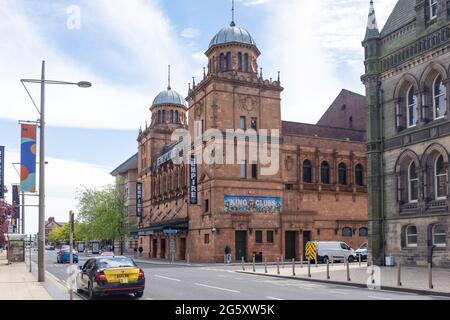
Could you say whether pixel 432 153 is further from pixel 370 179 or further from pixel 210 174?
pixel 210 174

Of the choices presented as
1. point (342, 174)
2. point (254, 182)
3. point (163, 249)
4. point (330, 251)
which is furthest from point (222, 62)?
point (163, 249)

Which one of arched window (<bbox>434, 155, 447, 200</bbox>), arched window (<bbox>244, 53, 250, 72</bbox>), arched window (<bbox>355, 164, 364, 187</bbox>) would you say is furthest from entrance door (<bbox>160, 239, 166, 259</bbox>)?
arched window (<bbox>434, 155, 447, 200</bbox>)

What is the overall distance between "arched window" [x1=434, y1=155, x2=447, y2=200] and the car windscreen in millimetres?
18790

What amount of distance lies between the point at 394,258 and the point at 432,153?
6669 mm

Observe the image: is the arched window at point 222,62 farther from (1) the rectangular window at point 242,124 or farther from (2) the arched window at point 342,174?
(2) the arched window at point 342,174

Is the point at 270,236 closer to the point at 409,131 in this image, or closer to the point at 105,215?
the point at 409,131

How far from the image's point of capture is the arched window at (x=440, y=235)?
2977 cm

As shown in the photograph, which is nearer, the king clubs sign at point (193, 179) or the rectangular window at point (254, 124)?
the king clubs sign at point (193, 179)

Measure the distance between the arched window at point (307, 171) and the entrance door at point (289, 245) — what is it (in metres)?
5.41

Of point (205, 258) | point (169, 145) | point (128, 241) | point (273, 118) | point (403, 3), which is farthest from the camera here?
point (128, 241)

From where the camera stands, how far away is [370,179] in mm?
35500

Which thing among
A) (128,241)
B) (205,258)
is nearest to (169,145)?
(205,258)

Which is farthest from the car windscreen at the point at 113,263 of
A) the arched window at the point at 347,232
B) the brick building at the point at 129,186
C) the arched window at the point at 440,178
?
the brick building at the point at 129,186

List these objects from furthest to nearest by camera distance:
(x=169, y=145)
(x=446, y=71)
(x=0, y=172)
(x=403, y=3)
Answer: (x=169, y=145)
(x=0, y=172)
(x=403, y=3)
(x=446, y=71)
